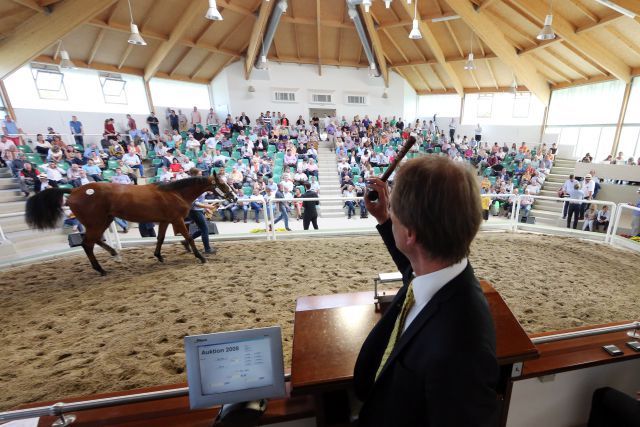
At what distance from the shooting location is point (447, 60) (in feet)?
48.4

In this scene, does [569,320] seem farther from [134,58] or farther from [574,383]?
[134,58]

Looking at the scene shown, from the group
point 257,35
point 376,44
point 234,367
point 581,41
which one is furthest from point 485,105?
point 234,367

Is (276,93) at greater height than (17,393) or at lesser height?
greater

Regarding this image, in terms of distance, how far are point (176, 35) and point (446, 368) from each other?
14.2 meters

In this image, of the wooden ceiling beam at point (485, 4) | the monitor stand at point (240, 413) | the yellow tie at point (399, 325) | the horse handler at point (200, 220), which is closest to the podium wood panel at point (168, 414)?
the monitor stand at point (240, 413)

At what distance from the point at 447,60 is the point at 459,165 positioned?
17344 mm

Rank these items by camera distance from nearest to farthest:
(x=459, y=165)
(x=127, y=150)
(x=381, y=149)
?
1. (x=459, y=165)
2. (x=127, y=150)
3. (x=381, y=149)

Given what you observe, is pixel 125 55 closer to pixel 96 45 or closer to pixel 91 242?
pixel 96 45

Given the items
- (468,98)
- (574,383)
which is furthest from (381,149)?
(574,383)

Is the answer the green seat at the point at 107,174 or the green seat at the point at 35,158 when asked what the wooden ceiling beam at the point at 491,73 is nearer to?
the green seat at the point at 107,174

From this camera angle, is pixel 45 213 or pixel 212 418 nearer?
pixel 212 418

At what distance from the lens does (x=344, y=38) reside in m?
15.3

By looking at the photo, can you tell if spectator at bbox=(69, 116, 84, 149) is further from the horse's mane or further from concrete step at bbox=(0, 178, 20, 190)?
the horse's mane

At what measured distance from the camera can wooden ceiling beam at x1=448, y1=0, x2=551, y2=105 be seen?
9844 mm
